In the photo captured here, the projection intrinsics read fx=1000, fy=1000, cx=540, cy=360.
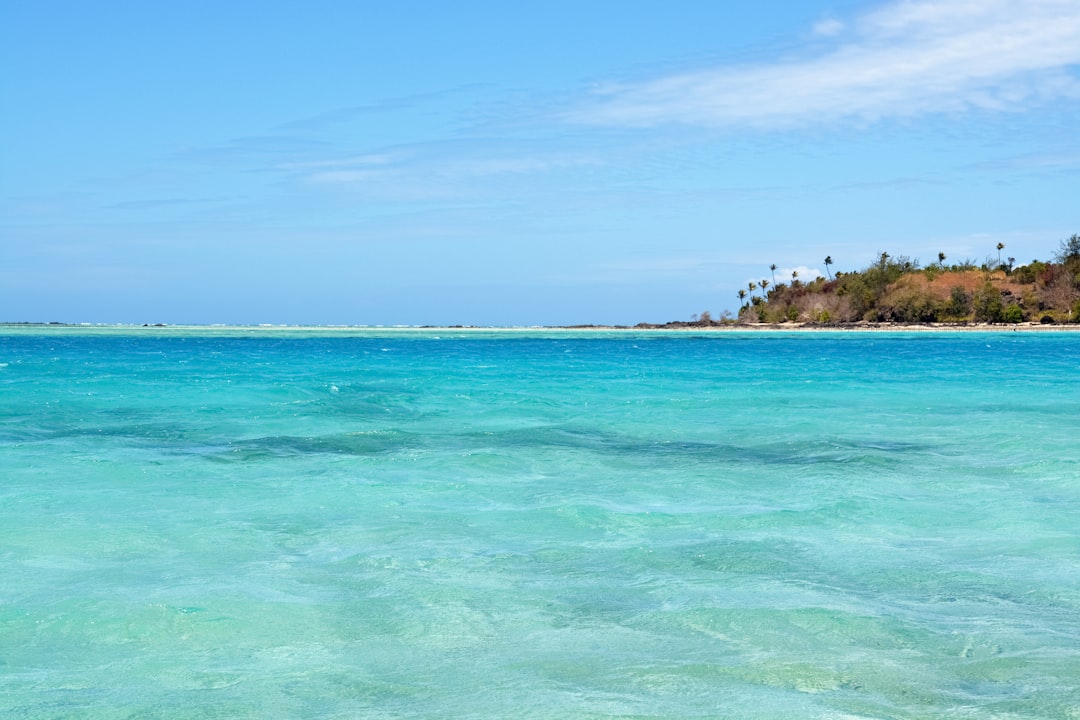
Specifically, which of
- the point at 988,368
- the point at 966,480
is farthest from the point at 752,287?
the point at 966,480

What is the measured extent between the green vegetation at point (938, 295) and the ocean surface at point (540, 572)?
3971 inches

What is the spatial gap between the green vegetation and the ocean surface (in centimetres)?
10087

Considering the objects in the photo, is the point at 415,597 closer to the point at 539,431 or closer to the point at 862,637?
the point at 862,637

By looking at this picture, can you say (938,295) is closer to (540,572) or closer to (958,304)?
(958,304)

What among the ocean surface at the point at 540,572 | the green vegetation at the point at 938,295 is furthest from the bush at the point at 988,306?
the ocean surface at the point at 540,572

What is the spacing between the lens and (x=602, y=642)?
210 inches

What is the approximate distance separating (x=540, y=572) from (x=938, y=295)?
115 metres

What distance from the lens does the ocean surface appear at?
4730 millimetres

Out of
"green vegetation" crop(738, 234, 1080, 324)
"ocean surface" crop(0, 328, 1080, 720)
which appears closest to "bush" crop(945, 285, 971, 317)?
"green vegetation" crop(738, 234, 1080, 324)

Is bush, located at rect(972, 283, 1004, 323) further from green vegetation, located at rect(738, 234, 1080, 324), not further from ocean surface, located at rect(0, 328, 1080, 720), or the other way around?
ocean surface, located at rect(0, 328, 1080, 720)

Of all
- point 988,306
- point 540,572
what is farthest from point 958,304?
point 540,572

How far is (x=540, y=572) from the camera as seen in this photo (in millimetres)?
6922

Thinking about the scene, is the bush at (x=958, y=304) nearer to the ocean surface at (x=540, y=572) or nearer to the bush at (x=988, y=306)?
the bush at (x=988, y=306)

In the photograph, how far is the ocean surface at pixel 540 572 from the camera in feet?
15.5
